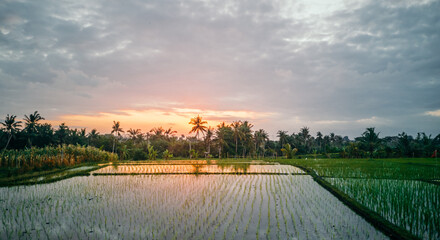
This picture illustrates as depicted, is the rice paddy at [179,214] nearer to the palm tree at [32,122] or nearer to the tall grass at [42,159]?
the tall grass at [42,159]

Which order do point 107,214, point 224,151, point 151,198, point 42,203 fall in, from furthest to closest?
point 224,151 < point 151,198 < point 42,203 < point 107,214

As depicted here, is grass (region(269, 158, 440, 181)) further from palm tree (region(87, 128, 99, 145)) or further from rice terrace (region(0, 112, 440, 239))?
palm tree (region(87, 128, 99, 145))

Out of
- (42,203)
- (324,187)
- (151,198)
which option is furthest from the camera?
(324,187)

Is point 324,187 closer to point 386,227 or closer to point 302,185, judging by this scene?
point 302,185

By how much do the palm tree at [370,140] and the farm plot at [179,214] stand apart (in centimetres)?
2971

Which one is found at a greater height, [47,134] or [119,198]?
[47,134]

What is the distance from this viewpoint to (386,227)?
5062 mm

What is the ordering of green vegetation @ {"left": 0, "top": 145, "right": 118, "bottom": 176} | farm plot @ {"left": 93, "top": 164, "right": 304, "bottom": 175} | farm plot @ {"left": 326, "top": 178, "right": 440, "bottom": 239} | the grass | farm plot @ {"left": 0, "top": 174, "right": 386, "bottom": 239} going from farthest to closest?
farm plot @ {"left": 93, "top": 164, "right": 304, "bottom": 175}, green vegetation @ {"left": 0, "top": 145, "right": 118, "bottom": 176}, the grass, farm plot @ {"left": 326, "top": 178, "right": 440, "bottom": 239}, farm plot @ {"left": 0, "top": 174, "right": 386, "bottom": 239}

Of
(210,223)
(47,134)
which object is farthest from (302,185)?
(47,134)

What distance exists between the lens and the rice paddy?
4.89 meters

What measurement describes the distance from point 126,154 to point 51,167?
62.3 feet

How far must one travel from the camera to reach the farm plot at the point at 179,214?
193 inches

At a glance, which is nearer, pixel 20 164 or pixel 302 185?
pixel 302 185

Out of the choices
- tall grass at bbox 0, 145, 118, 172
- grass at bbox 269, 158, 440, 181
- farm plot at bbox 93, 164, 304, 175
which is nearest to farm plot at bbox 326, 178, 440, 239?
grass at bbox 269, 158, 440, 181
